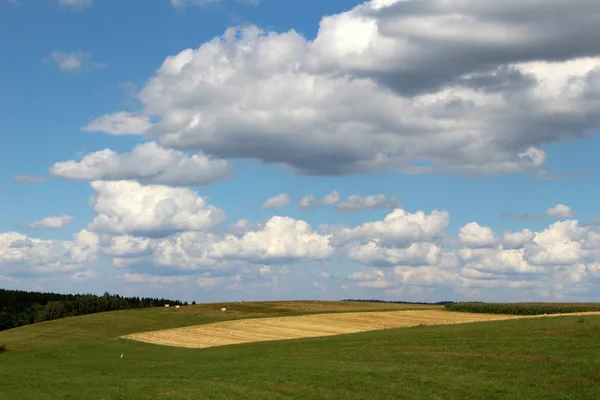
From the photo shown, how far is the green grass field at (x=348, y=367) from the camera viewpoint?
3666 cm

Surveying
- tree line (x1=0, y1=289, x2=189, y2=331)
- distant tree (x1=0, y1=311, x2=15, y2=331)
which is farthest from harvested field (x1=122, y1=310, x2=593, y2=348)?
distant tree (x1=0, y1=311, x2=15, y2=331)

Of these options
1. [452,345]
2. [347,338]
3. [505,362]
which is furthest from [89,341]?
[505,362]

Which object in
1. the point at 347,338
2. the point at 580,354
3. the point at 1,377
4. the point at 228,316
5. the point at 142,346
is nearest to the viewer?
the point at 580,354

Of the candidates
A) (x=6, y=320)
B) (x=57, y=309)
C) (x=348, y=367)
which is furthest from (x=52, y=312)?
(x=348, y=367)

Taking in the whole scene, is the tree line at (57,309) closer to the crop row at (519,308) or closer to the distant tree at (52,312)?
the distant tree at (52,312)

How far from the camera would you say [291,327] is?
76.1 meters

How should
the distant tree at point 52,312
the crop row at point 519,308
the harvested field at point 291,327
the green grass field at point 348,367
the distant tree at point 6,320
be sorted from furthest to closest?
the distant tree at point 6,320, the distant tree at point 52,312, the crop row at point 519,308, the harvested field at point 291,327, the green grass field at point 348,367

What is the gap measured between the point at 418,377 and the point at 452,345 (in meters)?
10.3

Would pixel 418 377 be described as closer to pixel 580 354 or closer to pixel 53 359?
pixel 580 354

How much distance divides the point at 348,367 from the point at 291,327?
33.3m

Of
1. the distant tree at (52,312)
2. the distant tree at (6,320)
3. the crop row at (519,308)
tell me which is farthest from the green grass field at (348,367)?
the distant tree at (6,320)

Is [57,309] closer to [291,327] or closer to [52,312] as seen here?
[52,312]

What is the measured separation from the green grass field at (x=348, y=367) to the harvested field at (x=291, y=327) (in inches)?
211

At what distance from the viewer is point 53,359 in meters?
61.3
